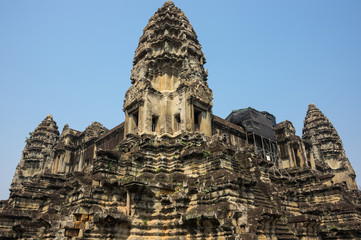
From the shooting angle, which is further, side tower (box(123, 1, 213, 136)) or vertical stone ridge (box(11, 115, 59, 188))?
vertical stone ridge (box(11, 115, 59, 188))

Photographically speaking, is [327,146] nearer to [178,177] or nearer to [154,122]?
[154,122]

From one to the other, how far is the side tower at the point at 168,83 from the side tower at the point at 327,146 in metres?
21.8

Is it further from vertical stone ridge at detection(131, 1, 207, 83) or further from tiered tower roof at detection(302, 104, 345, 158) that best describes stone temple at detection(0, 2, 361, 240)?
tiered tower roof at detection(302, 104, 345, 158)

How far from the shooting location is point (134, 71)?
20.0 meters

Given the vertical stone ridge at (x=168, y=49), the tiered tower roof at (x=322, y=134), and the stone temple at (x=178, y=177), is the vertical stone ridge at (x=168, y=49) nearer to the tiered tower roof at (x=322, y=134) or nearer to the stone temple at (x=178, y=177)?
the stone temple at (x=178, y=177)

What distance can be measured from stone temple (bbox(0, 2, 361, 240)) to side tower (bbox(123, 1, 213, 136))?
0.07 m

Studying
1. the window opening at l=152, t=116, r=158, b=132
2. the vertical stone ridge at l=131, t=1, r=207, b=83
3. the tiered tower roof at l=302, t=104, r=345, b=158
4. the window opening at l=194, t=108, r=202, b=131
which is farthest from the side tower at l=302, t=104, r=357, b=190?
the window opening at l=152, t=116, r=158, b=132

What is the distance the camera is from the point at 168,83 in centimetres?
1855

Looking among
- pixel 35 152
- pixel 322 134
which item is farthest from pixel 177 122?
pixel 35 152

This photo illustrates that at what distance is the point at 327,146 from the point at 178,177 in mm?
31838

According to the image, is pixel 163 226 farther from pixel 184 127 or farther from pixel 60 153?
pixel 60 153

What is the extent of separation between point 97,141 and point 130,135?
11.4 metres

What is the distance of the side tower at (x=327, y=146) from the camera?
35.3 m

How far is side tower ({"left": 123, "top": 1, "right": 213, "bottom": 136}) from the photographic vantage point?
17.0 metres
